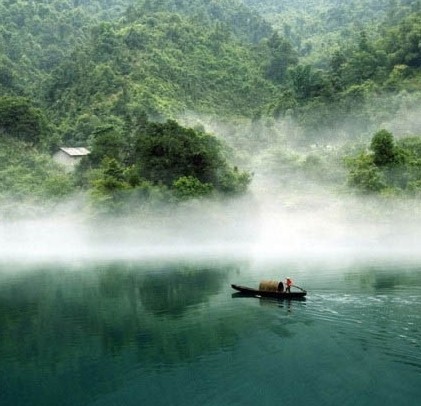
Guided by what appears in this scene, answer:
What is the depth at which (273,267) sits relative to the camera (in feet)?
152

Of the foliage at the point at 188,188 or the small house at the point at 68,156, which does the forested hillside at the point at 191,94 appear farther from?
the small house at the point at 68,156

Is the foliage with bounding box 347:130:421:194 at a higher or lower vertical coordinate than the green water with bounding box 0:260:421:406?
higher

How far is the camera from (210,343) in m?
25.1

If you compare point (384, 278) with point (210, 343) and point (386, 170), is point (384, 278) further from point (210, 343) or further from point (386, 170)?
point (386, 170)

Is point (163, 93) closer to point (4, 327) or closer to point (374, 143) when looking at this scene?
point (374, 143)

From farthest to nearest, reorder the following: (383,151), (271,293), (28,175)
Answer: (28,175) → (383,151) → (271,293)

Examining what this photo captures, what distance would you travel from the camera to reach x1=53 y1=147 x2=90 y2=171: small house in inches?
3408

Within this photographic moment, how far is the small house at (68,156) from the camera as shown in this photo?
86.6 m

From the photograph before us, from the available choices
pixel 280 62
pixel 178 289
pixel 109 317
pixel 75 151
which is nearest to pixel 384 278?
pixel 178 289

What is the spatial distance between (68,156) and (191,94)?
3878 centimetres

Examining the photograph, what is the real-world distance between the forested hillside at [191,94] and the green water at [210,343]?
32.2m

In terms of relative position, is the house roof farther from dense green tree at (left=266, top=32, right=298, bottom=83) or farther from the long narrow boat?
dense green tree at (left=266, top=32, right=298, bottom=83)

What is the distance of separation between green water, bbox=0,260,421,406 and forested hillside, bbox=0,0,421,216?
3221cm

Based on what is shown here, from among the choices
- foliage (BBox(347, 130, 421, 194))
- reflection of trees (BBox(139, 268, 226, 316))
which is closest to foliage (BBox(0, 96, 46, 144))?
foliage (BBox(347, 130, 421, 194))
